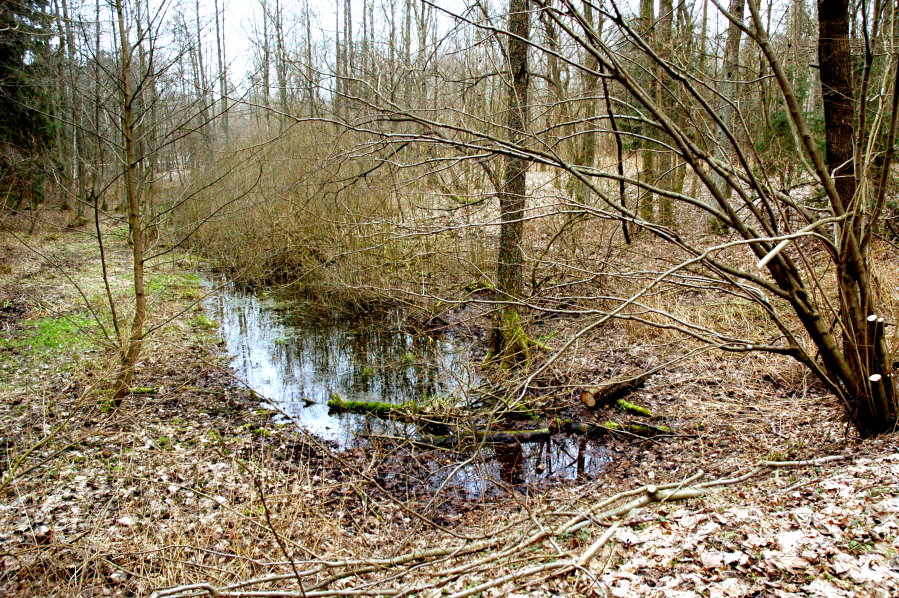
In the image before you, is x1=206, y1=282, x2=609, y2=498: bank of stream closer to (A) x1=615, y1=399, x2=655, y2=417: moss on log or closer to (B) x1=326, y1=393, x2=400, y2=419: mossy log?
(B) x1=326, y1=393, x2=400, y2=419: mossy log

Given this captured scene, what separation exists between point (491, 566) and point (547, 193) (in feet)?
31.9

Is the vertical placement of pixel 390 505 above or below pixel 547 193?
below

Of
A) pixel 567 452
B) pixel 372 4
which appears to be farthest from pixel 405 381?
pixel 372 4

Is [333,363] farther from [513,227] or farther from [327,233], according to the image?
[327,233]

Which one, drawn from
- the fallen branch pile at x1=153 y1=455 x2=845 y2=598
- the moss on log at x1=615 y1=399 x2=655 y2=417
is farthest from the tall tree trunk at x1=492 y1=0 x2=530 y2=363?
the fallen branch pile at x1=153 y1=455 x2=845 y2=598

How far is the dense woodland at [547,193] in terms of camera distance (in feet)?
11.9

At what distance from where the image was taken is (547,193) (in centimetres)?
1200

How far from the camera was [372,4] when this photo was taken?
96.1ft

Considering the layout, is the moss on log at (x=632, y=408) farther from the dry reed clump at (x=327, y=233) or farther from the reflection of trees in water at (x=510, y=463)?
the dry reed clump at (x=327, y=233)

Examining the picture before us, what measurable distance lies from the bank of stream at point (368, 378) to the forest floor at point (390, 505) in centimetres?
39

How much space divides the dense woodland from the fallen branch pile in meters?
0.06

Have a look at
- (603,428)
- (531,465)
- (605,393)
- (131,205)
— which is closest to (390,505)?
(531,465)

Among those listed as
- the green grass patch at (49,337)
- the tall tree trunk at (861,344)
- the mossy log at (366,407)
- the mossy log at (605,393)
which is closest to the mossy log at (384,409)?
the mossy log at (366,407)

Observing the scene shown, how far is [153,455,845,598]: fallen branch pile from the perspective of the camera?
2682 millimetres
